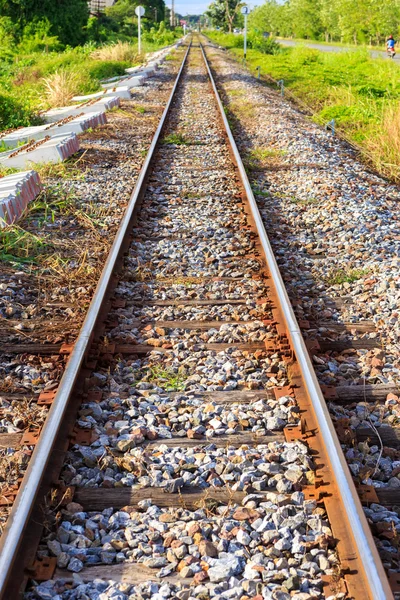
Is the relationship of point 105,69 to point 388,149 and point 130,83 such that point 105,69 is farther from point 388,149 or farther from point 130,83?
point 388,149

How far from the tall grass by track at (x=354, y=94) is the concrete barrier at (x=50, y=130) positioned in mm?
4741

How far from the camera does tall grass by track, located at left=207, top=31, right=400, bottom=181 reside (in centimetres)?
985

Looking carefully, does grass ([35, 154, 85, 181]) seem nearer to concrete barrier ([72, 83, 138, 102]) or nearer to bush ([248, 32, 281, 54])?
concrete barrier ([72, 83, 138, 102])

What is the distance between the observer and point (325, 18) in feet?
254

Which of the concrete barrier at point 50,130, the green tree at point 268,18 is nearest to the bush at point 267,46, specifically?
the concrete barrier at point 50,130

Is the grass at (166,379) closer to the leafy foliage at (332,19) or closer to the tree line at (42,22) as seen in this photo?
the tree line at (42,22)

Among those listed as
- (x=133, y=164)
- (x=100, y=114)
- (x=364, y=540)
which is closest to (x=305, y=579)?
(x=364, y=540)

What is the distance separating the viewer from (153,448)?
3223mm

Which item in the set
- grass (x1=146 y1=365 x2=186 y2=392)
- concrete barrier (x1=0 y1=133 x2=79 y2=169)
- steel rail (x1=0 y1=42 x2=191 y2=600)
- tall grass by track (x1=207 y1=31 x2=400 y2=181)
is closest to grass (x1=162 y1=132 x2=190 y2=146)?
concrete barrier (x1=0 y1=133 x2=79 y2=169)

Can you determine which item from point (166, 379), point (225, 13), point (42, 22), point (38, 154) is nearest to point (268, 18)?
point (225, 13)

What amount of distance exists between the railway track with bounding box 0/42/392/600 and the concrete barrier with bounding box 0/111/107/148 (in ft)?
20.3

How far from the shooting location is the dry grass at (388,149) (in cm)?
931

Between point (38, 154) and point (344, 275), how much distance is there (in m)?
5.40

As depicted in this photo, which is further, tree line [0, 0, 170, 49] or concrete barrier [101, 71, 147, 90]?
tree line [0, 0, 170, 49]
